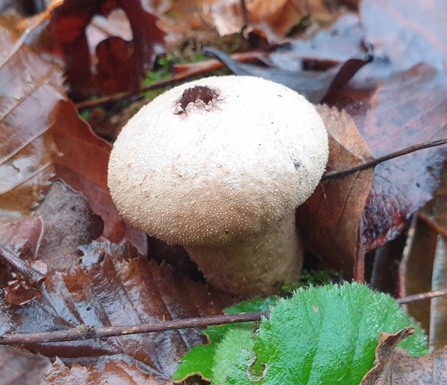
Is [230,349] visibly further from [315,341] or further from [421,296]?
[421,296]

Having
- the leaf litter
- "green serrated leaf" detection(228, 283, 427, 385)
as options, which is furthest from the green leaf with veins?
the leaf litter

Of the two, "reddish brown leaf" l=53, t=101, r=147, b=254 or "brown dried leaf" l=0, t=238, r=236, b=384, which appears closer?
"brown dried leaf" l=0, t=238, r=236, b=384

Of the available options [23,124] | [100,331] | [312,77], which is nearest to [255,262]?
[100,331]

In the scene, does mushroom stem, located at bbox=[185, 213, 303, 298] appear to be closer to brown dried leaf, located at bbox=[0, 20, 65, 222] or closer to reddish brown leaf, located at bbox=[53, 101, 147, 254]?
reddish brown leaf, located at bbox=[53, 101, 147, 254]

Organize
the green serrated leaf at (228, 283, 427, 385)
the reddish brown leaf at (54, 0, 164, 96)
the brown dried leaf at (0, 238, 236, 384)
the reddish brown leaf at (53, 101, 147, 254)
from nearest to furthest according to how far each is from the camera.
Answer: the green serrated leaf at (228, 283, 427, 385) → the brown dried leaf at (0, 238, 236, 384) → the reddish brown leaf at (53, 101, 147, 254) → the reddish brown leaf at (54, 0, 164, 96)

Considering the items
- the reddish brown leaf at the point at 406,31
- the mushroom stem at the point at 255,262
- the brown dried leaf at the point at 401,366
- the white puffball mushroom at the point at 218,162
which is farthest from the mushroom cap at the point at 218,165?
the reddish brown leaf at the point at 406,31

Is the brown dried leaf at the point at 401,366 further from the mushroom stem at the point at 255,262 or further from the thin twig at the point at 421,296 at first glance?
the mushroom stem at the point at 255,262

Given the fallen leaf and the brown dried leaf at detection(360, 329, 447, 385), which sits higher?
the fallen leaf
